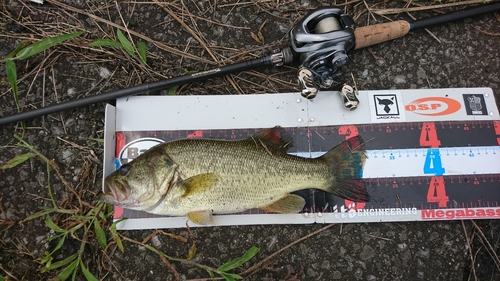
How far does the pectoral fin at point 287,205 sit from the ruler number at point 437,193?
128 centimetres

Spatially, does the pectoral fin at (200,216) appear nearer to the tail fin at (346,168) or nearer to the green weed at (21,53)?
the tail fin at (346,168)

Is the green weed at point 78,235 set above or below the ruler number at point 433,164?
below

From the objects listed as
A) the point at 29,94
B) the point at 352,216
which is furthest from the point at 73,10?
the point at 352,216

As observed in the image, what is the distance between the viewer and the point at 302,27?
2934mm

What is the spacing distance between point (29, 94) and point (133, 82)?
1.05 meters

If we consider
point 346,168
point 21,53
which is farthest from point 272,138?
point 21,53

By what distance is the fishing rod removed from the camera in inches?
115

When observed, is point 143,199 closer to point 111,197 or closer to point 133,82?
point 111,197

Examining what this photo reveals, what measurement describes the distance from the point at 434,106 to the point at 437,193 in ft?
2.75

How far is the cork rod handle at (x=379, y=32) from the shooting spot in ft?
10.5

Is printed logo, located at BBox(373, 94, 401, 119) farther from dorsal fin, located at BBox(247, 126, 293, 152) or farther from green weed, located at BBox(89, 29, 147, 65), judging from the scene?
green weed, located at BBox(89, 29, 147, 65)

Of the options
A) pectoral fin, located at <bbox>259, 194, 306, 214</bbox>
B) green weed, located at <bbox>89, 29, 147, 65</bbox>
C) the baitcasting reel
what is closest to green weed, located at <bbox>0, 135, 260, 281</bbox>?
pectoral fin, located at <bbox>259, 194, 306, 214</bbox>

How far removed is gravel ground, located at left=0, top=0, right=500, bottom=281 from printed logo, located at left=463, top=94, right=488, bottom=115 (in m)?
0.19

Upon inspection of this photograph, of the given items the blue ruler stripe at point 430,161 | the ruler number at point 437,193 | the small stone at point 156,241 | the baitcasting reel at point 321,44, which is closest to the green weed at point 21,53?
the small stone at point 156,241
